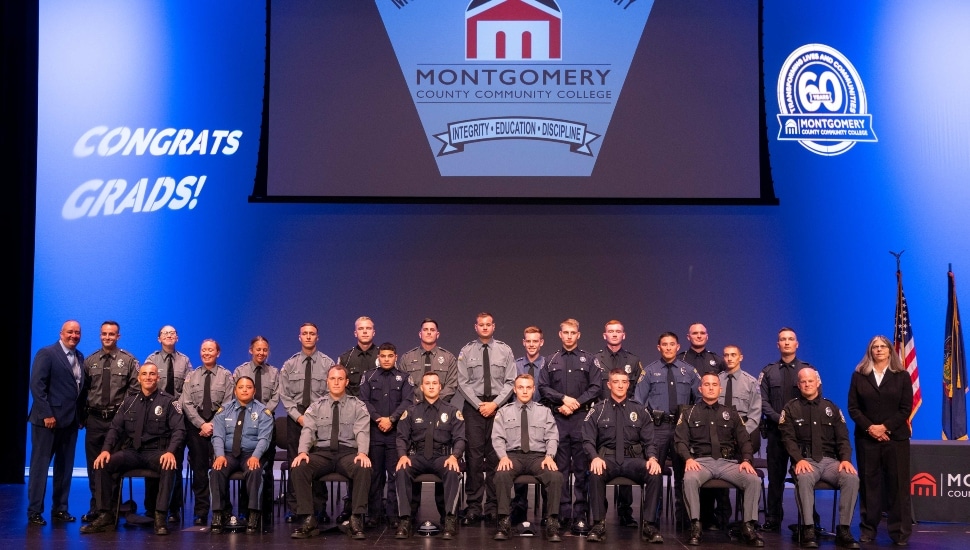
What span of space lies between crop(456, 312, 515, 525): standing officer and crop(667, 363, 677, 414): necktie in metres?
1.28

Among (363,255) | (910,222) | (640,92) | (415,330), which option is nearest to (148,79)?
(363,255)

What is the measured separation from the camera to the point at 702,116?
28.5ft

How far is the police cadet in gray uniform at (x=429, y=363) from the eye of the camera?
7301 mm

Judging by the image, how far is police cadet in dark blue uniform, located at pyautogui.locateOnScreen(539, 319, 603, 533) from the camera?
22.0 ft

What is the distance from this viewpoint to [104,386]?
721 cm

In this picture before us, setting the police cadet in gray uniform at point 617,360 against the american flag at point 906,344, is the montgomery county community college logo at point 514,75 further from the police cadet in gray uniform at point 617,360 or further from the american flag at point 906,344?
the american flag at point 906,344

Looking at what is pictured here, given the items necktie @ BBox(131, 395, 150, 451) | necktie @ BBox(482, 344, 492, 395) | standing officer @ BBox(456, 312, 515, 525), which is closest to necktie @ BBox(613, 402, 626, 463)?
standing officer @ BBox(456, 312, 515, 525)

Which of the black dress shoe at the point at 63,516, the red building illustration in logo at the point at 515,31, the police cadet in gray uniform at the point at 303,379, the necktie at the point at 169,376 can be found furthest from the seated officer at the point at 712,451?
the black dress shoe at the point at 63,516

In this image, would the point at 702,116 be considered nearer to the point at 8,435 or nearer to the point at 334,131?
the point at 334,131

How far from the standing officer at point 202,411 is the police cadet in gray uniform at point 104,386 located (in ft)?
1.58

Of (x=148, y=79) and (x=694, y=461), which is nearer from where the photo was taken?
(x=694, y=461)

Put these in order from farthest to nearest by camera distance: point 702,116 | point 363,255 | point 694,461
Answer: point 363,255 < point 702,116 < point 694,461

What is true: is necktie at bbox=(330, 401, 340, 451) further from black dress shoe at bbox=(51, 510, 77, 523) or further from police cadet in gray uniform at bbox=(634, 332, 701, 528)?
police cadet in gray uniform at bbox=(634, 332, 701, 528)

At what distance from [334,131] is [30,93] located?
334cm
